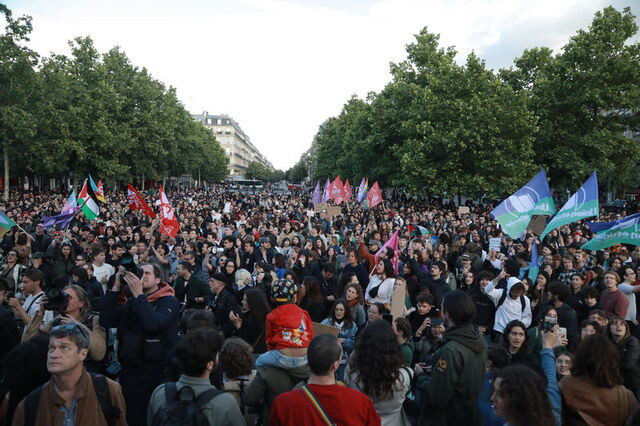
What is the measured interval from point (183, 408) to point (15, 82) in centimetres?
3693

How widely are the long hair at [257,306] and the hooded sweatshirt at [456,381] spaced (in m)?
2.02

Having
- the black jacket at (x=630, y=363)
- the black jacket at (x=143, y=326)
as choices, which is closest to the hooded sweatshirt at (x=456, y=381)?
the black jacket at (x=630, y=363)

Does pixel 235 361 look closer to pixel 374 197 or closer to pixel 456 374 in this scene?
pixel 456 374

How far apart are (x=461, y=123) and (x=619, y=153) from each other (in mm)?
11811

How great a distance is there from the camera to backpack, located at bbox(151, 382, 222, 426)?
268cm

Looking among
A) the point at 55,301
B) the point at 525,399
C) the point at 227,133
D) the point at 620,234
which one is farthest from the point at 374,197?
the point at 227,133

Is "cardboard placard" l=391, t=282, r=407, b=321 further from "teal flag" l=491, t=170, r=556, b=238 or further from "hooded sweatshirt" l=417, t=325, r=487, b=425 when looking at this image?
"teal flag" l=491, t=170, r=556, b=238

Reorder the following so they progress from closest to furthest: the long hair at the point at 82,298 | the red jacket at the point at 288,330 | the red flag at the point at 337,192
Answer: the red jacket at the point at 288,330 < the long hair at the point at 82,298 < the red flag at the point at 337,192

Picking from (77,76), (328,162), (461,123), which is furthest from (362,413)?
(328,162)

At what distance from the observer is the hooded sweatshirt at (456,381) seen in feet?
11.3

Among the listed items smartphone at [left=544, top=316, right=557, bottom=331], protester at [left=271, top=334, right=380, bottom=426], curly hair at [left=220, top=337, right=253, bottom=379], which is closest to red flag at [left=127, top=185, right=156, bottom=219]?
curly hair at [left=220, top=337, right=253, bottom=379]

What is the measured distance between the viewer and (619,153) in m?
32.4

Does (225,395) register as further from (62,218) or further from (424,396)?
(62,218)

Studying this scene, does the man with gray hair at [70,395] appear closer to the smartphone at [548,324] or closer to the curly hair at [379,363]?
the curly hair at [379,363]
